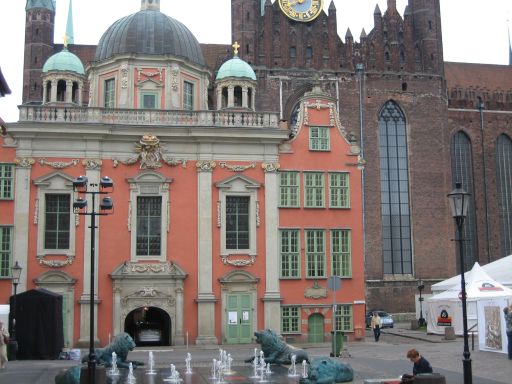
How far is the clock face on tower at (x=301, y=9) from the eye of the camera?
5712 centimetres

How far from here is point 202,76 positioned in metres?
Answer: 39.8

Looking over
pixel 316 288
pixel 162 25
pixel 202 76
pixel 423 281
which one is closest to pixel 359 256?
pixel 316 288

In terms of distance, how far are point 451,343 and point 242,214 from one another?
1164cm

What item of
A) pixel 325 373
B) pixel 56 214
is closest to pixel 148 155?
pixel 56 214

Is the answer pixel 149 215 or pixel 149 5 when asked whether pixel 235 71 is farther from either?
pixel 149 215

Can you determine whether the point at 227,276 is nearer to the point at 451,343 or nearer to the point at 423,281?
the point at 451,343

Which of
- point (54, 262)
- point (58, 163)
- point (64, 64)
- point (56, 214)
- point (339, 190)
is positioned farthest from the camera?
point (64, 64)

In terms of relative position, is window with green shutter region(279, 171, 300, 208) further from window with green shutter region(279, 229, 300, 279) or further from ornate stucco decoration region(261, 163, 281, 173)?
window with green shutter region(279, 229, 300, 279)

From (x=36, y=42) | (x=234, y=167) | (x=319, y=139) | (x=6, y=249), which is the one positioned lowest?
(x=6, y=249)

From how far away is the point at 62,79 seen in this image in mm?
37875

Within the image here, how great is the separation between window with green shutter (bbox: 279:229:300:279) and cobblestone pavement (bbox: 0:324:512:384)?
3.66m

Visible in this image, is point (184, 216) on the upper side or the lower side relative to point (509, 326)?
upper

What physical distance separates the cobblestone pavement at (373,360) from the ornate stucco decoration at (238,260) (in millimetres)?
3899

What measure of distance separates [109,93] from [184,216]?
846 centimetres
